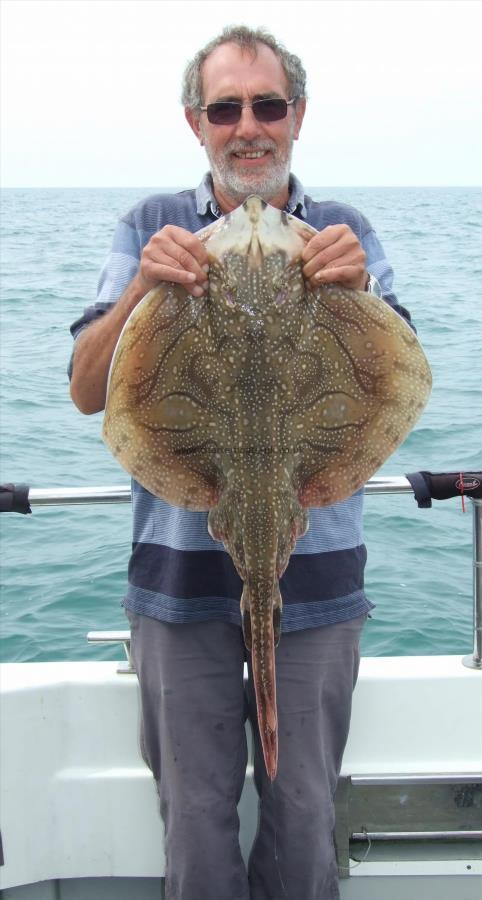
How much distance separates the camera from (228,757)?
2.61 m

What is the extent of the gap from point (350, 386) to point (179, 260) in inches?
19.1

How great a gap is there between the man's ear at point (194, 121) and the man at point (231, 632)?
0.06 meters

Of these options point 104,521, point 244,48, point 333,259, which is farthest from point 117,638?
point 104,521

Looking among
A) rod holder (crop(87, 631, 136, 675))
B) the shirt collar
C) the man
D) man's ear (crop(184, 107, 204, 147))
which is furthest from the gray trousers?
man's ear (crop(184, 107, 204, 147))

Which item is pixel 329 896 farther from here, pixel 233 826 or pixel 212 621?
pixel 212 621

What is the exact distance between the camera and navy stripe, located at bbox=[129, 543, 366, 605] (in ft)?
8.36

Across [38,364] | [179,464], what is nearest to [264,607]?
[179,464]

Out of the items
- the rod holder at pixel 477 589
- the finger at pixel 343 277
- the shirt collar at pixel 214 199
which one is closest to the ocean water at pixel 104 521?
the rod holder at pixel 477 589

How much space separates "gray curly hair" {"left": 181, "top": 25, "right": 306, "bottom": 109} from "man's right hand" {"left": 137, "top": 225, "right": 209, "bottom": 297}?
823mm

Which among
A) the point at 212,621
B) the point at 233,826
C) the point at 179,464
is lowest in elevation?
the point at 233,826

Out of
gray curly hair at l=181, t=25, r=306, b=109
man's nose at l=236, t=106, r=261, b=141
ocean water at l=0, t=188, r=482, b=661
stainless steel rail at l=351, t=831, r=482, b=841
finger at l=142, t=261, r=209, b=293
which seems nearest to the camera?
finger at l=142, t=261, r=209, b=293

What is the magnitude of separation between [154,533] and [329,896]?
1194 millimetres

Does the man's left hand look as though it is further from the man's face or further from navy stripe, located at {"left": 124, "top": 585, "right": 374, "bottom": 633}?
navy stripe, located at {"left": 124, "top": 585, "right": 374, "bottom": 633}

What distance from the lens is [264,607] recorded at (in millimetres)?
2072
